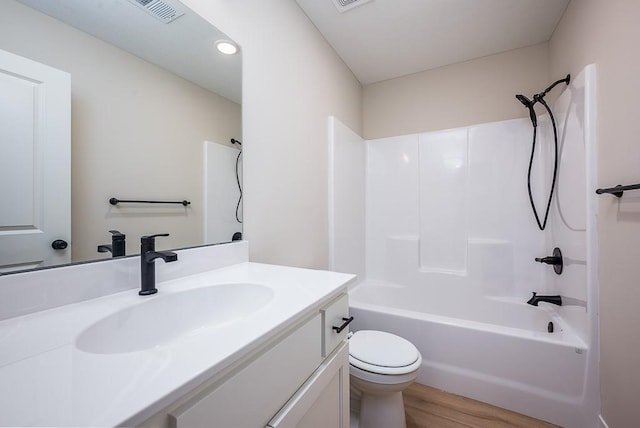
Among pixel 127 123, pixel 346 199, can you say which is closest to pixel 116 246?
pixel 127 123

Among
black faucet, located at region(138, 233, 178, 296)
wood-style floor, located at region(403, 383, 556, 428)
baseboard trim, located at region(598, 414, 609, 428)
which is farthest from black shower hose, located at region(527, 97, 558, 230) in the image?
black faucet, located at region(138, 233, 178, 296)

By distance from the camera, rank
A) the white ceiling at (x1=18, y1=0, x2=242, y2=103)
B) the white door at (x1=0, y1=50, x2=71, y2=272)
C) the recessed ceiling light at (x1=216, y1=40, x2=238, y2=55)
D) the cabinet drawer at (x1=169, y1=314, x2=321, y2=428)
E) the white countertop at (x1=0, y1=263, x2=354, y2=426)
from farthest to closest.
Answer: the recessed ceiling light at (x1=216, y1=40, x2=238, y2=55) → the white ceiling at (x1=18, y1=0, x2=242, y2=103) → the white door at (x1=0, y1=50, x2=71, y2=272) → the cabinet drawer at (x1=169, y1=314, x2=321, y2=428) → the white countertop at (x1=0, y1=263, x2=354, y2=426)

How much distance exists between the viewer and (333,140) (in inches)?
78.7

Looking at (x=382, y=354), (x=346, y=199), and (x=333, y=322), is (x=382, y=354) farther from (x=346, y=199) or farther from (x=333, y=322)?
(x=346, y=199)

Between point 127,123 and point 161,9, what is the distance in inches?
18.2

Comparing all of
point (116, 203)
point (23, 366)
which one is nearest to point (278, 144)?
point (116, 203)

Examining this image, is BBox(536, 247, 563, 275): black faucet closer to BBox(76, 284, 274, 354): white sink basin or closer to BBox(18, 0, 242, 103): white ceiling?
BBox(76, 284, 274, 354): white sink basin

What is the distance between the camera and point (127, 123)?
833mm

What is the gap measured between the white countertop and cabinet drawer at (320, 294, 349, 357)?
13cm

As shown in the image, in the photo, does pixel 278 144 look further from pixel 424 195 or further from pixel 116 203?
pixel 424 195

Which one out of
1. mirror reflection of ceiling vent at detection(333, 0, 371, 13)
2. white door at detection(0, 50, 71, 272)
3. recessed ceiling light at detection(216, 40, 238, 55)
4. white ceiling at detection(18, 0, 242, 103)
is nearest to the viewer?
white door at detection(0, 50, 71, 272)

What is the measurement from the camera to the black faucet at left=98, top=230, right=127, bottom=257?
77 cm

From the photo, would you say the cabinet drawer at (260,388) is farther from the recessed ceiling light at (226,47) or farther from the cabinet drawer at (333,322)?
the recessed ceiling light at (226,47)

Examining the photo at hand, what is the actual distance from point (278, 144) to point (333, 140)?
677 millimetres
